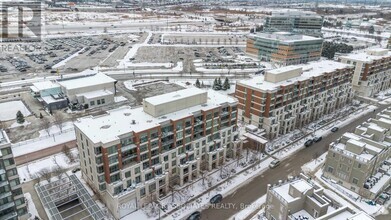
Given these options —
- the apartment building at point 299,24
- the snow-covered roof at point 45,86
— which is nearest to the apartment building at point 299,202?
the snow-covered roof at point 45,86

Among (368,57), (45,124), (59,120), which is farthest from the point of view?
(368,57)

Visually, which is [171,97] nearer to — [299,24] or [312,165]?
[312,165]

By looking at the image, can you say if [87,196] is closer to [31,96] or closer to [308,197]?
[308,197]

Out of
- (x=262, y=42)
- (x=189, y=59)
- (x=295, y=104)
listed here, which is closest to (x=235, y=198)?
(x=295, y=104)

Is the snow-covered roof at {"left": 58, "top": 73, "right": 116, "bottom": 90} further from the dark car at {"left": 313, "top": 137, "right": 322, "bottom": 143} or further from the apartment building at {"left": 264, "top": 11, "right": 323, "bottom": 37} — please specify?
the apartment building at {"left": 264, "top": 11, "right": 323, "bottom": 37}

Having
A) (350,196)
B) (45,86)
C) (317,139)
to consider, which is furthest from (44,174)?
(317,139)
